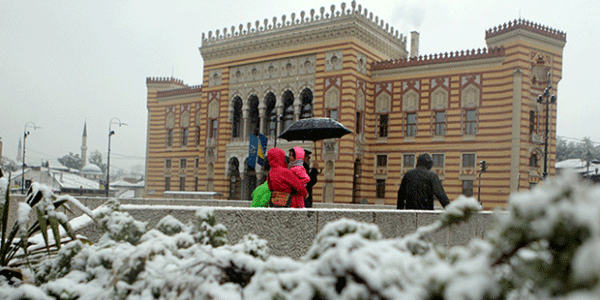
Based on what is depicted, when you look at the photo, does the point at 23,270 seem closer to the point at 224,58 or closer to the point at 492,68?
Result: the point at 492,68

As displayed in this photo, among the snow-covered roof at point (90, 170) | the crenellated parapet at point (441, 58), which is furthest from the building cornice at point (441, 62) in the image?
the snow-covered roof at point (90, 170)

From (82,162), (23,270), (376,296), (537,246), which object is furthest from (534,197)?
(82,162)

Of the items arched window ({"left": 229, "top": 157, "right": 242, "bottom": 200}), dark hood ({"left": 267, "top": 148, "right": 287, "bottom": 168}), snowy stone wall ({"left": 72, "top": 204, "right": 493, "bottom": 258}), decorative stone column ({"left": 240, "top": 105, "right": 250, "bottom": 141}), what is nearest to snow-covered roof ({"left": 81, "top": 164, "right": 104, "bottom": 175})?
arched window ({"left": 229, "top": 157, "right": 242, "bottom": 200})

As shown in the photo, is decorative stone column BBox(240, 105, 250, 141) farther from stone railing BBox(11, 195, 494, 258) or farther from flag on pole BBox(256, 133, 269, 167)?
stone railing BBox(11, 195, 494, 258)

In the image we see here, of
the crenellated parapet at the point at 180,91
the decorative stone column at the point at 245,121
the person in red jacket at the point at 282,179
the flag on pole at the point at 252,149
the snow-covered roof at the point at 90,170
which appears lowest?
the snow-covered roof at the point at 90,170

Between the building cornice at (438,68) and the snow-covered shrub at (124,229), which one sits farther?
the building cornice at (438,68)

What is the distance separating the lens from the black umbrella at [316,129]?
1089 centimetres

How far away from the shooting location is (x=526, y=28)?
883 inches

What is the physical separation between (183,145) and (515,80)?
21.1 metres

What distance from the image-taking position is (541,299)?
1024 millimetres

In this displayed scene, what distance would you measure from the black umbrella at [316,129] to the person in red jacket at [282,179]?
15.0 ft

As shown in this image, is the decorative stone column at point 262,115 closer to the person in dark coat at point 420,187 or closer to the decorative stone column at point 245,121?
the decorative stone column at point 245,121

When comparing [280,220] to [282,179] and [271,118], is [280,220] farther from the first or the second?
[271,118]

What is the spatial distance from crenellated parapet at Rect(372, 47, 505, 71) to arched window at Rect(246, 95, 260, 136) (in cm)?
723
